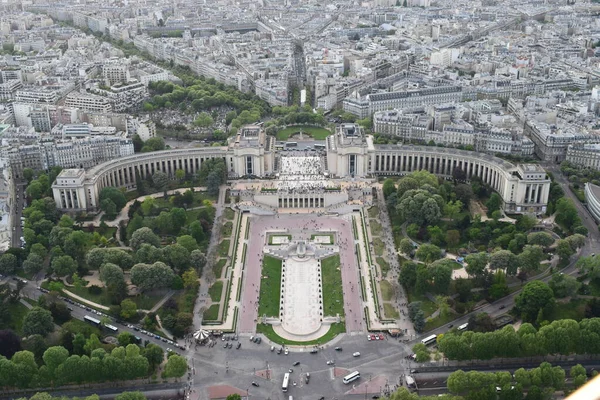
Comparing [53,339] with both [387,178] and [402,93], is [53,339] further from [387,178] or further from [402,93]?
[402,93]

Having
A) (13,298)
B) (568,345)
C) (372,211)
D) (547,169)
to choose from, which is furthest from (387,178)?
(13,298)

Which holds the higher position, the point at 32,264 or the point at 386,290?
the point at 32,264

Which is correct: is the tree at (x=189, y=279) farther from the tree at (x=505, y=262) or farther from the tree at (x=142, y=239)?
the tree at (x=505, y=262)

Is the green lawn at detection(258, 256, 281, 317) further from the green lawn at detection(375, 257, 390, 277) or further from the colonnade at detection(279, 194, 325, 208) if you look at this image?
the colonnade at detection(279, 194, 325, 208)

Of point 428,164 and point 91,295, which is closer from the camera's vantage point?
point 91,295

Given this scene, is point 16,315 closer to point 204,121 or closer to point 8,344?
point 8,344

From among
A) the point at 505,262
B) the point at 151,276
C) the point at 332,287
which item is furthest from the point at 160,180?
the point at 505,262

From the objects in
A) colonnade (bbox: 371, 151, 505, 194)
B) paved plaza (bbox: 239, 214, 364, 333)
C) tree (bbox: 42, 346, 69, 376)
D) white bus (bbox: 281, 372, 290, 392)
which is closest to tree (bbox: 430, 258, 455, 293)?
paved plaza (bbox: 239, 214, 364, 333)

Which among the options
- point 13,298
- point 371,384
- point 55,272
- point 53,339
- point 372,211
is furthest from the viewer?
point 372,211
